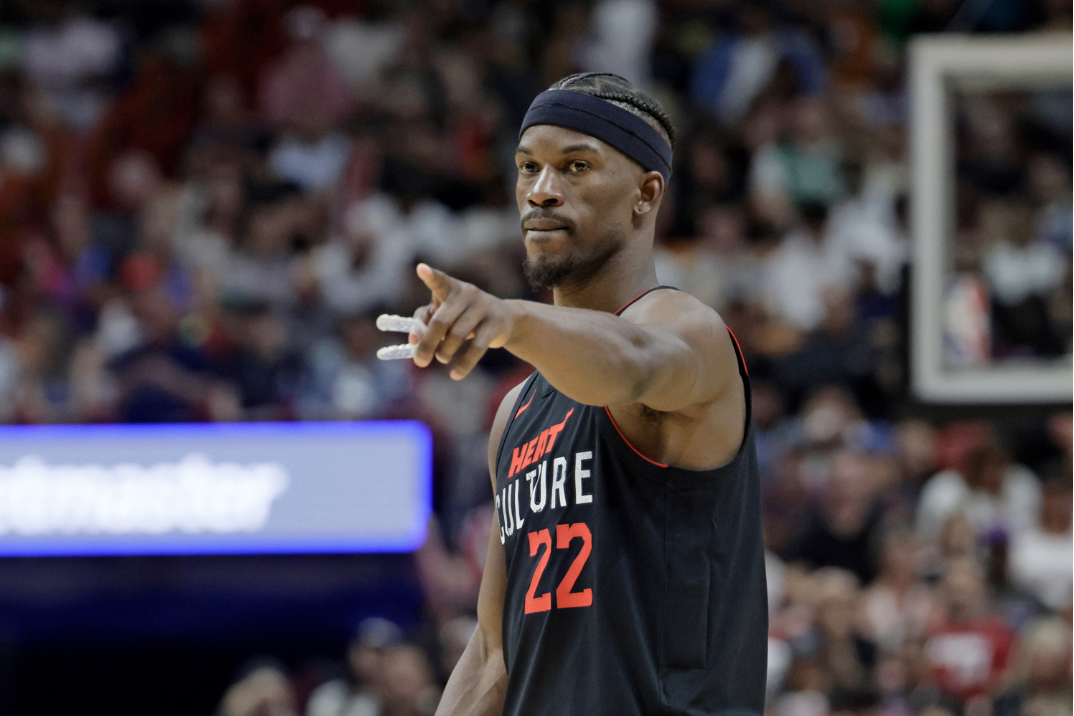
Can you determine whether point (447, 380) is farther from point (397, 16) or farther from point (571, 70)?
point (397, 16)

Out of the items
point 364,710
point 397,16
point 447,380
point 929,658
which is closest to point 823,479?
point 929,658

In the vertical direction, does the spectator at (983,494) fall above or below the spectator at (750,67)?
below

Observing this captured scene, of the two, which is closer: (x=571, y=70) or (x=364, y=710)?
(x=364, y=710)

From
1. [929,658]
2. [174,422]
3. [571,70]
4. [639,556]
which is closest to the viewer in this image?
[639,556]

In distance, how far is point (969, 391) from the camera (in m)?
7.24

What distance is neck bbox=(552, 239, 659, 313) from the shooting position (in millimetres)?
3320

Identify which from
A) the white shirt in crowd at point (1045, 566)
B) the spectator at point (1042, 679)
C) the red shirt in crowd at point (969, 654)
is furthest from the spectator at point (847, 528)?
the spectator at point (1042, 679)

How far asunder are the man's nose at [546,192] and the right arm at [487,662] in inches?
30.9

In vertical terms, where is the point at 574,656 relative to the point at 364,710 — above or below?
above

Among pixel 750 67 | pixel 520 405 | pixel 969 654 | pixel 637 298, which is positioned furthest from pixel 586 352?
pixel 750 67

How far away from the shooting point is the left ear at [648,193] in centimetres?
335

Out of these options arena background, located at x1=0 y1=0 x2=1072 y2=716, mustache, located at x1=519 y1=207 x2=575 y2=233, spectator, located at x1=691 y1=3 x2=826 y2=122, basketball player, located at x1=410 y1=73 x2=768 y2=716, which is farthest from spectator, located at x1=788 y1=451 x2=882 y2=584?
mustache, located at x1=519 y1=207 x2=575 y2=233

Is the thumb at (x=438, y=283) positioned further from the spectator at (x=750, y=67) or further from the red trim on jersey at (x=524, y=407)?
the spectator at (x=750, y=67)

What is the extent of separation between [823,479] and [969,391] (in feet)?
5.93
